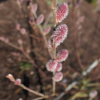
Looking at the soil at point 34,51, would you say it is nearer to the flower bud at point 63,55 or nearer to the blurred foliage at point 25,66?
the blurred foliage at point 25,66

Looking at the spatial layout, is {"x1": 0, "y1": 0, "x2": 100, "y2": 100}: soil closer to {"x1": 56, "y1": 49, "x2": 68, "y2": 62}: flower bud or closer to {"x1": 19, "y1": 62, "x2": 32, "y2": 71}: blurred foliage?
{"x1": 19, "y1": 62, "x2": 32, "y2": 71}: blurred foliage

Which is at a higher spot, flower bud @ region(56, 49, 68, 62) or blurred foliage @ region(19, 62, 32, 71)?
Result: blurred foliage @ region(19, 62, 32, 71)

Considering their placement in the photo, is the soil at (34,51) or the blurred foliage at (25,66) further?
the blurred foliage at (25,66)

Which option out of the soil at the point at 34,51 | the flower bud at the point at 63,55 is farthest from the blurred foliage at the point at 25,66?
the flower bud at the point at 63,55

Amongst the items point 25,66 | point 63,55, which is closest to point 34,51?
point 25,66

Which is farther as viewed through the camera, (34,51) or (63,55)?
(34,51)

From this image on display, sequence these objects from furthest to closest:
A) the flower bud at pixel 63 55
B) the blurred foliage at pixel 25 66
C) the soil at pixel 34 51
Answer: the blurred foliage at pixel 25 66
the soil at pixel 34 51
the flower bud at pixel 63 55

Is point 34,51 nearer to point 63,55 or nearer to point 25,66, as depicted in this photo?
point 25,66

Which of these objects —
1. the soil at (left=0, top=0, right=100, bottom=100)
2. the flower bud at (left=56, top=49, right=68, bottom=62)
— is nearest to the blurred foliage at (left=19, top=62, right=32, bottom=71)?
the soil at (left=0, top=0, right=100, bottom=100)
